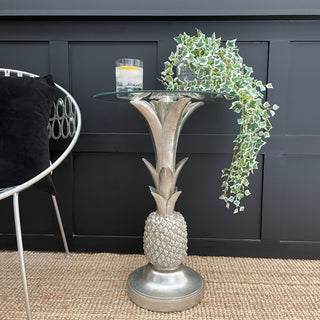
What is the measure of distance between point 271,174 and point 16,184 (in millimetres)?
1128

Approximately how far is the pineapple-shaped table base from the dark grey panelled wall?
38cm

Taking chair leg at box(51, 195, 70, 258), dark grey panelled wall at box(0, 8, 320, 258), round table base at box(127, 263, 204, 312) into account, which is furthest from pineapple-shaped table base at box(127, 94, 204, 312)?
chair leg at box(51, 195, 70, 258)

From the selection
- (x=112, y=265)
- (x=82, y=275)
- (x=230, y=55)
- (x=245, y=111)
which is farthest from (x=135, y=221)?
(x=230, y=55)

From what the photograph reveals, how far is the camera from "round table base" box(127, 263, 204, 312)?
119 centimetres

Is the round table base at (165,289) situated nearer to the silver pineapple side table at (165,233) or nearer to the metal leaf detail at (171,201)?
the silver pineapple side table at (165,233)

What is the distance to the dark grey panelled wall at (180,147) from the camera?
5.08ft

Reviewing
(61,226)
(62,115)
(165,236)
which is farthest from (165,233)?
(62,115)

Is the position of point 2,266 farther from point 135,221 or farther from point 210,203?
point 210,203

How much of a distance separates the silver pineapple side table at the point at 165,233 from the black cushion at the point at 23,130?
10.6 inches

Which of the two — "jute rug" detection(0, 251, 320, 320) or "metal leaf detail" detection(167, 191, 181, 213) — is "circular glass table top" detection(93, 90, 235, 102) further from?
"jute rug" detection(0, 251, 320, 320)

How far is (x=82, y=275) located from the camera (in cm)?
145

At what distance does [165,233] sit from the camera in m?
1.21

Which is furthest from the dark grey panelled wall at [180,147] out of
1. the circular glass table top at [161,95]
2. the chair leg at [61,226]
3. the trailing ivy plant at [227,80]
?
the circular glass table top at [161,95]

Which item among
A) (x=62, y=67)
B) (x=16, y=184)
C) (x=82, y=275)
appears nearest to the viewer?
(x=16, y=184)
